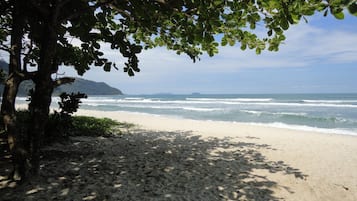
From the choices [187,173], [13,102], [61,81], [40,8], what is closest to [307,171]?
[187,173]

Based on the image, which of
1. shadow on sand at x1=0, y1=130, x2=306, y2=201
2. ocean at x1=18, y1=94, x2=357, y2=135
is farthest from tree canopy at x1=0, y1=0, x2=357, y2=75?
ocean at x1=18, y1=94, x2=357, y2=135

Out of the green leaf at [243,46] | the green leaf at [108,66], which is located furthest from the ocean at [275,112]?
the green leaf at [108,66]

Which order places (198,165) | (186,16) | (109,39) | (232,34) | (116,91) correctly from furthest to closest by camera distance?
(116,91) < (198,165) < (109,39) < (232,34) < (186,16)

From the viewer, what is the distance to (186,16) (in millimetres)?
4059

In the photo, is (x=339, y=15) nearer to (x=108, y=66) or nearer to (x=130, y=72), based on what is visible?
(x=130, y=72)

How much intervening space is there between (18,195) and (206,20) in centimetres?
339

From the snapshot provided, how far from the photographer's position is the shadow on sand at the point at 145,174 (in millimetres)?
4430

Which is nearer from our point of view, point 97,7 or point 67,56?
point 97,7

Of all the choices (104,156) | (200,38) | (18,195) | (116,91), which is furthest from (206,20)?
(116,91)

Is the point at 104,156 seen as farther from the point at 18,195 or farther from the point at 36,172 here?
the point at 18,195

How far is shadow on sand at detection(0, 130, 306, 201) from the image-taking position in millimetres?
4430

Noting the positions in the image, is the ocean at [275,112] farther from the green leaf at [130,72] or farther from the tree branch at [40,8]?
the tree branch at [40,8]

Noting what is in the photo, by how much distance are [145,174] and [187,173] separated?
2.59 ft

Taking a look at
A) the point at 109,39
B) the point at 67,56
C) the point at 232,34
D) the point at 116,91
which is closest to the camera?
the point at 232,34
